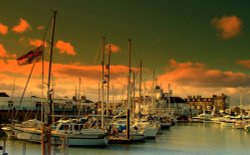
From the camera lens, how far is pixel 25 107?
110750mm

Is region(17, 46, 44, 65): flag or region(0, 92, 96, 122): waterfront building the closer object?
region(17, 46, 44, 65): flag

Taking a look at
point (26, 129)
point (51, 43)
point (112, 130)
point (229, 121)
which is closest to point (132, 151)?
point (112, 130)

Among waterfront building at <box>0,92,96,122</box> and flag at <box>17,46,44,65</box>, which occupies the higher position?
flag at <box>17,46,44,65</box>

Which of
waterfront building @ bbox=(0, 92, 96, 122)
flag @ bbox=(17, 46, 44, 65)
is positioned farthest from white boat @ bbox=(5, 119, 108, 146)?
waterfront building @ bbox=(0, 92, 96, 122)

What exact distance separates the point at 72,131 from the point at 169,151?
544 inches

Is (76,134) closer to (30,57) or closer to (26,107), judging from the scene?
(30,57)

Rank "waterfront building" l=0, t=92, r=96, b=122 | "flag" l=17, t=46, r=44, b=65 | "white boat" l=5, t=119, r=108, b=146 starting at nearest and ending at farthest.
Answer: "flag" l=17, t=46, r=44, b=65, "white boat" l=5, t=119, r=108, b=146, "waterfront building" l=0, t=92, r=96, b=122

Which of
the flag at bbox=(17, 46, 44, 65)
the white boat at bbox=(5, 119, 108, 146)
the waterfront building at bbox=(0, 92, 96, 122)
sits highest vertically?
the flag at bbox=(17, 46, 44, 65)

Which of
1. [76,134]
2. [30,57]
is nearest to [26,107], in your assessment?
[76,134]

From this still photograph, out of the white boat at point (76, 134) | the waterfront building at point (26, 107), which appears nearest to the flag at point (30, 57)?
the white boat at point (76, 134)

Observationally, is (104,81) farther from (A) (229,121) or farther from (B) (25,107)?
(A) (229,121)

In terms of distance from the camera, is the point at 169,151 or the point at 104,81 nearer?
the point at 169,151

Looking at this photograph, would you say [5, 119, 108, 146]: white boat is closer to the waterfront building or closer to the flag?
the flag

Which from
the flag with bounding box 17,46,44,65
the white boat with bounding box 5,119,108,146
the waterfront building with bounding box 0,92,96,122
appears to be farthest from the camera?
the waterfront building with bounding box 0,92,96,122
